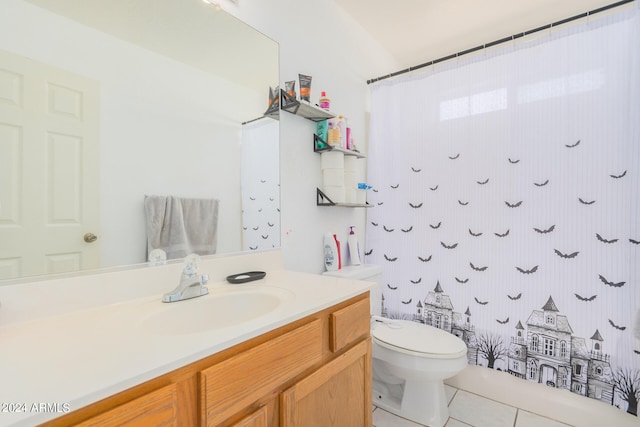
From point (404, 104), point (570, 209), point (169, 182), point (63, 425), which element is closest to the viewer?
point (63, 425)

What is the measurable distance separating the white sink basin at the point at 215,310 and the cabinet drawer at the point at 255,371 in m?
0.13

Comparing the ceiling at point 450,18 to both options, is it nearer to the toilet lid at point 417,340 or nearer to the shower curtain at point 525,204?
the shower curtain at point 525,204

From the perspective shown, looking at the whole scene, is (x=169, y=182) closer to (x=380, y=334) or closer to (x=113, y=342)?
(x=113, y=342)

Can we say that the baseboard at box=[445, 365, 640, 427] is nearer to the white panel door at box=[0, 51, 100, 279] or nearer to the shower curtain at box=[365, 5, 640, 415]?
the shower curtain at box=[365, 5, 640, 415]

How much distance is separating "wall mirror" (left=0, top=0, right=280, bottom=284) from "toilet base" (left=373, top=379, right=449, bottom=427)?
1.11m

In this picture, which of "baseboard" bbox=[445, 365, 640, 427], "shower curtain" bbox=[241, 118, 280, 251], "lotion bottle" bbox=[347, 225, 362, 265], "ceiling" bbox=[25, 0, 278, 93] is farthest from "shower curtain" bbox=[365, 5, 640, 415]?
"ceiling" bbox=[25, 0, 278, 93]

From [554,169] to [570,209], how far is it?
22cm

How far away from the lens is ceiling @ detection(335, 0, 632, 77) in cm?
178

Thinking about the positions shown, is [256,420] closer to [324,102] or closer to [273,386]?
[273,386]

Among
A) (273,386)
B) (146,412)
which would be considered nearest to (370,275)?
(273,386)

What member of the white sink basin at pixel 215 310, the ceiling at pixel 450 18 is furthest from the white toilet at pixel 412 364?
the ceiling at pixel 450 18

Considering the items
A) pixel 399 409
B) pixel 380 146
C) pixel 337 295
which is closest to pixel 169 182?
pixel 337 295

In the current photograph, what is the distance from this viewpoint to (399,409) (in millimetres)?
1617

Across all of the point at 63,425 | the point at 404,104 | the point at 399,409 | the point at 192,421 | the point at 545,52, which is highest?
the point at 545,52
